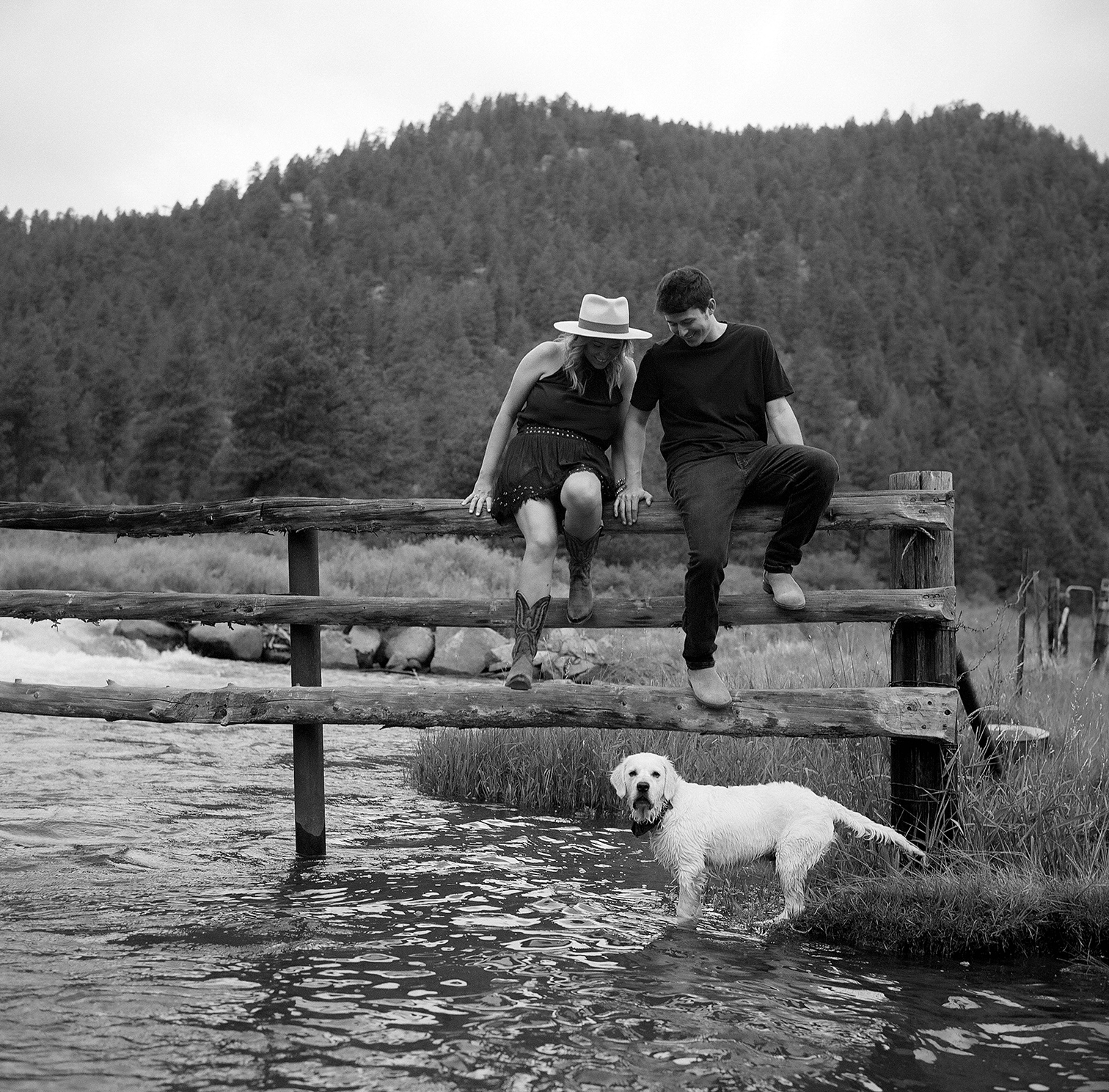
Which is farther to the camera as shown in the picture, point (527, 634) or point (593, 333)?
point (593, 333)

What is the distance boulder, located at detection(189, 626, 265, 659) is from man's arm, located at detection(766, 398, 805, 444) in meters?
14.9

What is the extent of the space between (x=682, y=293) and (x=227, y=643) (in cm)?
1529

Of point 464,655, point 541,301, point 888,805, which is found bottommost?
point 464,655

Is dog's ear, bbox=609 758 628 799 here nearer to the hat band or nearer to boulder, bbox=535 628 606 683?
the hat band

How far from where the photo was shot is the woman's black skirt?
216 inches

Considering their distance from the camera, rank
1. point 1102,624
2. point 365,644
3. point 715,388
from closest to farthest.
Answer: point 715,388 → point 1102,624 → point 365,644

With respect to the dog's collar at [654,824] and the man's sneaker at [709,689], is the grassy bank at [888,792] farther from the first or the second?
the man's sneaker at [709,689]

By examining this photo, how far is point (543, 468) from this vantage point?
5512 mm

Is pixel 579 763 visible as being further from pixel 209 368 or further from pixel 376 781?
pixel 209 368

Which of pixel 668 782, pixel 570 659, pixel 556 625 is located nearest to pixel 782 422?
pixel 556 625

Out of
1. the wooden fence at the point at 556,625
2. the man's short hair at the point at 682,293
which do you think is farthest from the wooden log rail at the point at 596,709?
the man's short hair at the point at 682,293

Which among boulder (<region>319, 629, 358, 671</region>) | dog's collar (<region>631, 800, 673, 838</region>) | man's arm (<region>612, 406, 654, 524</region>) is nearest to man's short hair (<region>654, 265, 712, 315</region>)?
man's arm (<region>612, 406, 654, 524</region>)

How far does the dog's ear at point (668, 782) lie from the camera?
16.5 feet

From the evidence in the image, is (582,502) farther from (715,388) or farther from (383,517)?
(383,517)
